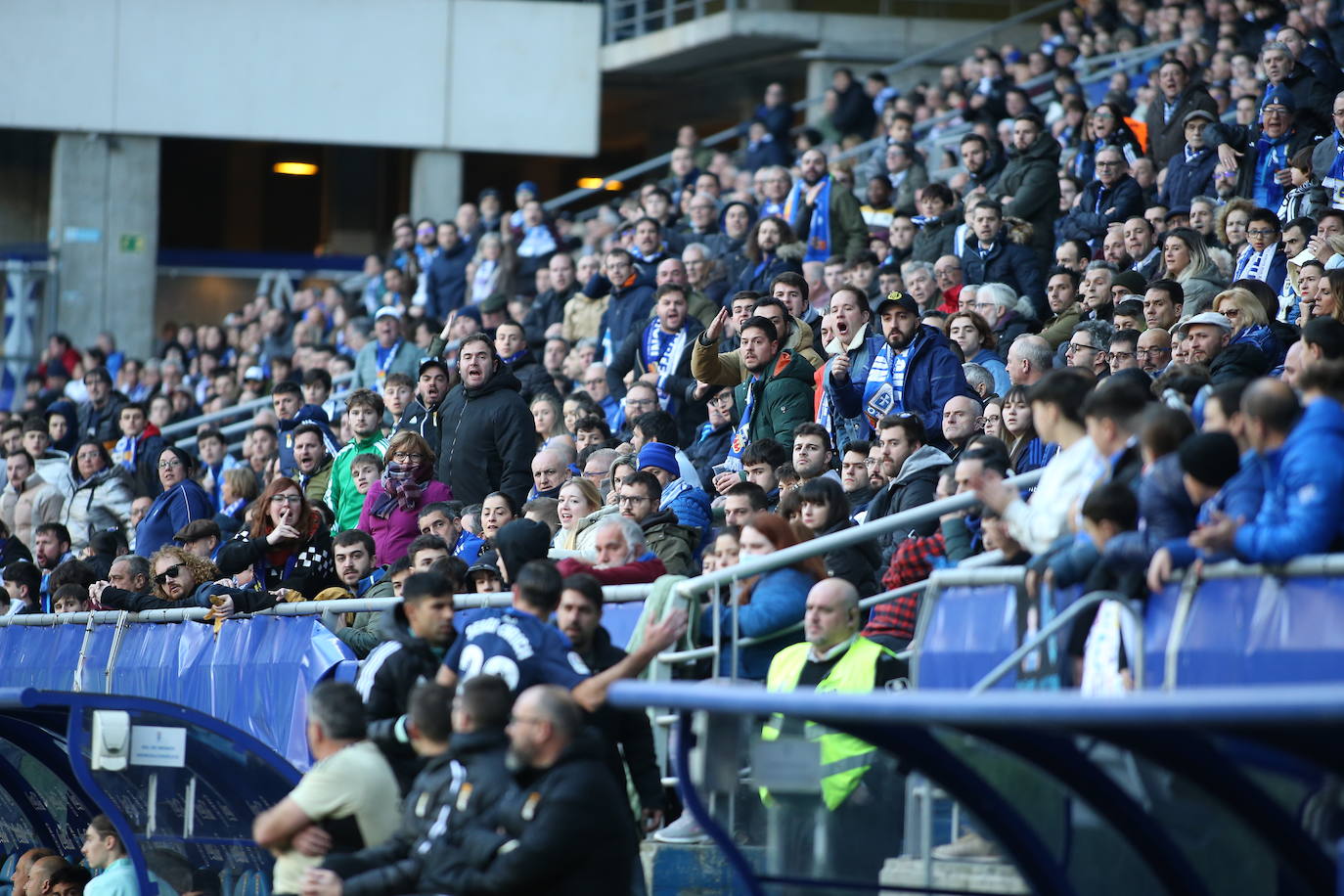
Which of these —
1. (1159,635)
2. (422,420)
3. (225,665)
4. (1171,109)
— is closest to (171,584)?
(225,665)

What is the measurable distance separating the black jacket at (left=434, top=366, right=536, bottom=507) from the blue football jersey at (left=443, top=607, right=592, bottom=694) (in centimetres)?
480

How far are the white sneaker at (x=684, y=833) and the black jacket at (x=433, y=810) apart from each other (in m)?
1.74

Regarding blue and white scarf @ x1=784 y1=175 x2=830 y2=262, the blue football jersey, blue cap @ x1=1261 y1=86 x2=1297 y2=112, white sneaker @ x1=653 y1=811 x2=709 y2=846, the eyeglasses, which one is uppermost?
blue cap @ x1=1261 y1=86 x2=1297 y2=112

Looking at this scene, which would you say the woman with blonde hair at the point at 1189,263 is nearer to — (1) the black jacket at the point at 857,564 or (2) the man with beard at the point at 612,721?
(1) the black jacket at the point at 857,564

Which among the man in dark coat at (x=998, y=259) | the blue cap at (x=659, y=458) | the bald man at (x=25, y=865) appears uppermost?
the man in dark coat at (x=998, y=259)

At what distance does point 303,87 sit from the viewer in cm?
2712

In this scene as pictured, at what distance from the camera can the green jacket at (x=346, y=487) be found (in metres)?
12.3

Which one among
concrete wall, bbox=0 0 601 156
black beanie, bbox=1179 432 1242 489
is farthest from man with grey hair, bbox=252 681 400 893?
concrete wall, bbox=0 0 601 156

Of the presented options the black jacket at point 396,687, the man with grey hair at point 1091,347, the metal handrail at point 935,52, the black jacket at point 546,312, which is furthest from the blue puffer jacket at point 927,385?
the metal handrail at point 935,52

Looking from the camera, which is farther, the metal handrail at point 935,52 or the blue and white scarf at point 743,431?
the metal handrail at point 935,52

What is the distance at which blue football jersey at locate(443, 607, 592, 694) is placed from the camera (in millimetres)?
7055

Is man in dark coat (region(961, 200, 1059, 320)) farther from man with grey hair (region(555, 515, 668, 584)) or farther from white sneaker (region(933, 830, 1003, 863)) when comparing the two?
white sneaker (region(933, 830, 1003, 863))

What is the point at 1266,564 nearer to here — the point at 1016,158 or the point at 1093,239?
the point at 1093,239

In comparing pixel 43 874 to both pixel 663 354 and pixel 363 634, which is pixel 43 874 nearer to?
pixel 363 634
